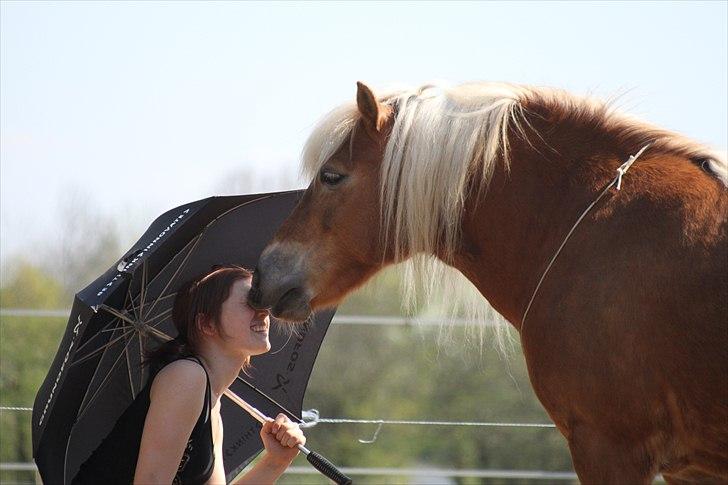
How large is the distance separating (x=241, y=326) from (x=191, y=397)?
26 centimetres

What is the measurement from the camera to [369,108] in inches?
105

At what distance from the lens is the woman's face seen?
2.73 meters

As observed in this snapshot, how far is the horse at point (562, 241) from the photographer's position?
2256mm

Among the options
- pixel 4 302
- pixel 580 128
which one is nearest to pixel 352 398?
pixel 4 302

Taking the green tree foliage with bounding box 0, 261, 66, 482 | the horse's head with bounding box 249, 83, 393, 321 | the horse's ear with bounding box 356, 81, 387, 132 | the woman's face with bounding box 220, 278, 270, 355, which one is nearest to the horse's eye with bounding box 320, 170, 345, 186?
the horse's head with bounding box 249, 83, 393, 321

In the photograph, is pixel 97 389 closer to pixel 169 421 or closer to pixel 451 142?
pixel 169 421

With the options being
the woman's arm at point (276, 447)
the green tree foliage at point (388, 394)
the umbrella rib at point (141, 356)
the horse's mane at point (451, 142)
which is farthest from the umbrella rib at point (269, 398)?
the green tree foliage at point (388, 394)

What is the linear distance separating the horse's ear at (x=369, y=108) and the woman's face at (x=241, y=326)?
63cm

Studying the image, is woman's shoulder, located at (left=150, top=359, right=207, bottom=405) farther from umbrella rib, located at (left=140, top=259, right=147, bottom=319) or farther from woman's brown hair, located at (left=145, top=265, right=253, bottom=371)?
umbrella rib, located at (left=140, top=259, right=147, bottom=319)

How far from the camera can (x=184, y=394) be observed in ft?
8.46

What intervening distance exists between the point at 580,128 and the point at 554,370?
69 cm

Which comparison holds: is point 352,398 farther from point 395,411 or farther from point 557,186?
point 557,186

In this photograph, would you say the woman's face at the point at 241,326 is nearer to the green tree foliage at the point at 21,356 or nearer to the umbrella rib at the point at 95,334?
the umbrella rib at the point at 95,334

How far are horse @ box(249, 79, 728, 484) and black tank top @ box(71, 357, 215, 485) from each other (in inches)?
16.1
